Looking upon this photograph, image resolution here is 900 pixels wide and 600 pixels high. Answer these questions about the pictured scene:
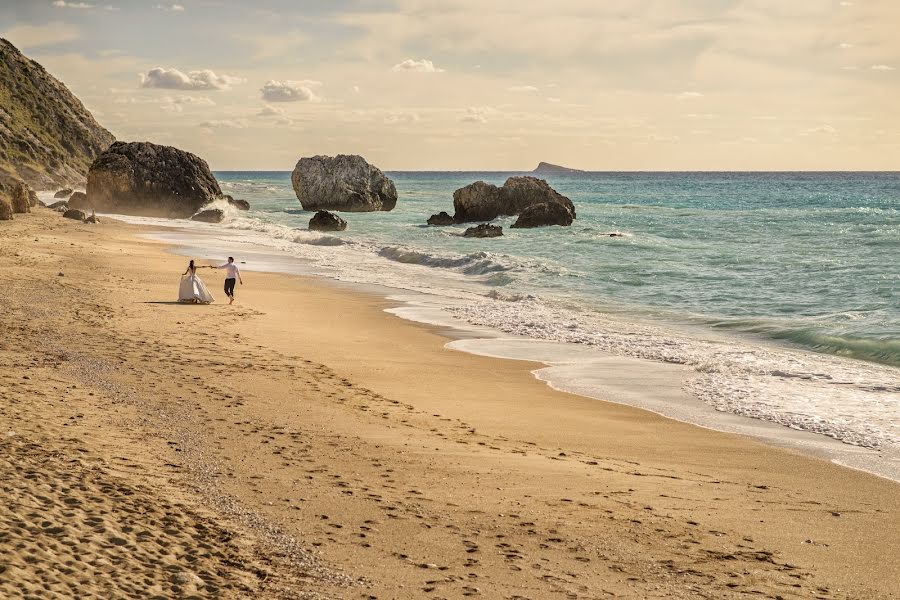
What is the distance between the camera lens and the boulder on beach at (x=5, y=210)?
38.7m

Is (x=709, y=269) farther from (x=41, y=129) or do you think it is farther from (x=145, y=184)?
(x=41, y=129)

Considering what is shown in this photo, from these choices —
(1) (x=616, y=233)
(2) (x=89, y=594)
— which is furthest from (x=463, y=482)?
(1) (x=616, y=233)

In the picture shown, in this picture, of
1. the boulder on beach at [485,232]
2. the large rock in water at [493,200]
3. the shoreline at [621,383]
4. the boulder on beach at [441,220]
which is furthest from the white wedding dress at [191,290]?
the large rock in water at [493,200]

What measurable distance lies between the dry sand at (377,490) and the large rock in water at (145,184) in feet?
165

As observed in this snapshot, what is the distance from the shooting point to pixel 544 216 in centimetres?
5453

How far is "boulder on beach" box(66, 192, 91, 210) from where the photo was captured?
5944cm

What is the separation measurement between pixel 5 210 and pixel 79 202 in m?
22.4

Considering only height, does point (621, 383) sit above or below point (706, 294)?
below

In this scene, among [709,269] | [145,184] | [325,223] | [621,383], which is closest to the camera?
[621,383]

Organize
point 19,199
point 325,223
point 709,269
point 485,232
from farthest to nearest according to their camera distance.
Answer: point 325,223, point 485,232, point 19,199, point 709,269

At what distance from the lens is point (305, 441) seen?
937 centimetres

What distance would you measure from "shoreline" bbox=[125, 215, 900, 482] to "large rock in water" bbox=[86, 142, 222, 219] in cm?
4074

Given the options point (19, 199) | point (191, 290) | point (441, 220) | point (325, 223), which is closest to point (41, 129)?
point (19, 199)

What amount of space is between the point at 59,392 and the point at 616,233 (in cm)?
4067
